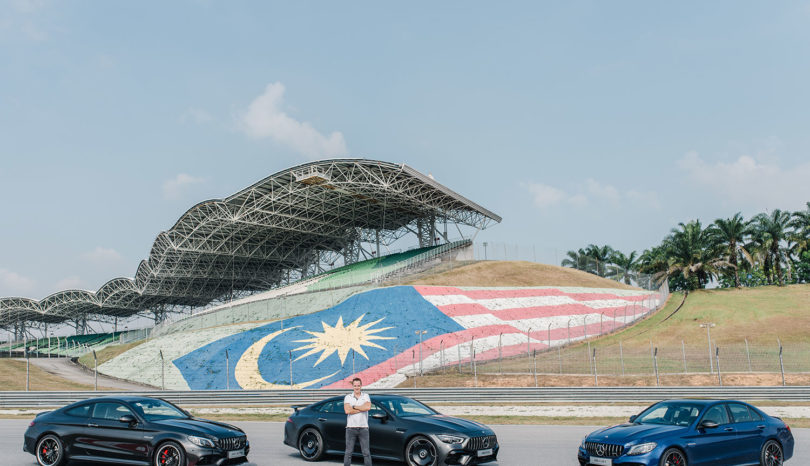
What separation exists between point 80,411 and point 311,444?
4.94 m

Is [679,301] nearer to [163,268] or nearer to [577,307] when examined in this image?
[577,307]

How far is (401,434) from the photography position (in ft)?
41.6

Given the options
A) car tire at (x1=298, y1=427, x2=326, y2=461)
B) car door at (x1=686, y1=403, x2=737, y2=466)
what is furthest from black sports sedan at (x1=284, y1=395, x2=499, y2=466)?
car door at (x1=686, y1=403, x2=737, y2=466)

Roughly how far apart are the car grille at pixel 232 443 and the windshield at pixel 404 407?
299 cm

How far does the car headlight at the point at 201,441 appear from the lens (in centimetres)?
1174

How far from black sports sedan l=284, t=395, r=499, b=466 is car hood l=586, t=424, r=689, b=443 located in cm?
210

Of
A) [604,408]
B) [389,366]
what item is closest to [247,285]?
[389,366]

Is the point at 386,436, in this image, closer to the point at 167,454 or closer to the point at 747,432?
the point at 167,454

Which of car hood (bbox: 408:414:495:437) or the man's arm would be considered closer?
the man's arm

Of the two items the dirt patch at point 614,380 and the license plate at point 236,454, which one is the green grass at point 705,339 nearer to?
the dirt patch at point 614,380

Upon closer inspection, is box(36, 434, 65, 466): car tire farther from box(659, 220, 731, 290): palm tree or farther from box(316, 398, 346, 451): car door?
box(659, 220, 731, 290): palm tree

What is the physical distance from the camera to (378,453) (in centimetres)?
1296

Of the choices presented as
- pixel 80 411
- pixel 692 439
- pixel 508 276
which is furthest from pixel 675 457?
pixel 508 276

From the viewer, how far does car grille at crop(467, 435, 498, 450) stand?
12031mm
